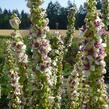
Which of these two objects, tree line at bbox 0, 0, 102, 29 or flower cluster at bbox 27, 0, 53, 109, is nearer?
flower cluster at bbox 27, 0, 53, 109

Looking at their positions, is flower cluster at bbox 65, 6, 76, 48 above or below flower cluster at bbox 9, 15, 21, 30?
below

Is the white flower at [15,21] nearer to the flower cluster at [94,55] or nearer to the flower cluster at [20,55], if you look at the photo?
the flower cluster at [20,55]

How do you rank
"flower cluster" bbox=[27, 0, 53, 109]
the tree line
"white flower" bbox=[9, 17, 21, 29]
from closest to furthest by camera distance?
"flower cluster" bbox=[27, 0, 53, 109] < "white flower" bbox=[9, 17, 21, 29] < the tree line

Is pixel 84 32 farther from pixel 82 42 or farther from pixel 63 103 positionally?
pixel 63 103

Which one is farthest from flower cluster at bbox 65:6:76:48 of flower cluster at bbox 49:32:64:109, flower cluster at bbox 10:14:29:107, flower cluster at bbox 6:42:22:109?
flower cluster at bbox 10:14:29:107

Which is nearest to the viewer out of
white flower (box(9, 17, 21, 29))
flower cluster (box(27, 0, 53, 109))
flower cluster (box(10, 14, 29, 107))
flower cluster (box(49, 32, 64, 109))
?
flower cluster (box(27, 0, 53, 109))

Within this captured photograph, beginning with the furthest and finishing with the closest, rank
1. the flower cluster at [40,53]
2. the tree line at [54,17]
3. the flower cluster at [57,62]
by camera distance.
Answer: the tree line at [54,17] → the flower cluster at [57,62] → the flower cluster at [40,53]

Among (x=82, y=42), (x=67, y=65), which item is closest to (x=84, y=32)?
(x=82, y=42)

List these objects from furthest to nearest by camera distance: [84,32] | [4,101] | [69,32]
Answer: [69,32]
[4,101]
[84,32]

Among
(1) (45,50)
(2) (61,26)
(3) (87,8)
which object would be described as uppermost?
(3) (87,8)

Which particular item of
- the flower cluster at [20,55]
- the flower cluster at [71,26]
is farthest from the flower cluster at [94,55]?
the flower cluster at [71,26]

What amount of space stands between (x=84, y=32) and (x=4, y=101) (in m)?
13.9

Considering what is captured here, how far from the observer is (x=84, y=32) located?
7887mm

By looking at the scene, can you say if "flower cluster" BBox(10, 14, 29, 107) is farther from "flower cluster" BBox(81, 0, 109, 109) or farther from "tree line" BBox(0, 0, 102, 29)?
"tree line" BBox(0, 0, 102, 29)
